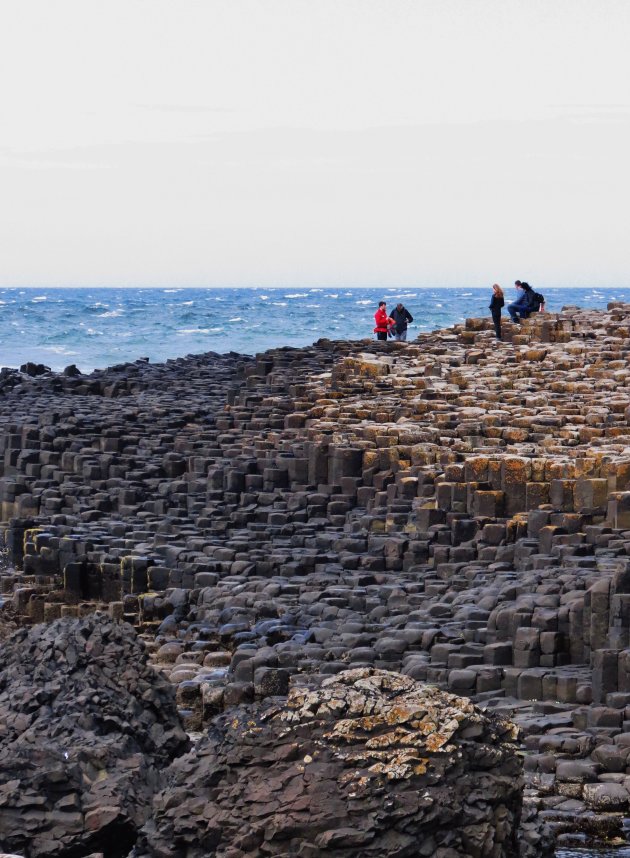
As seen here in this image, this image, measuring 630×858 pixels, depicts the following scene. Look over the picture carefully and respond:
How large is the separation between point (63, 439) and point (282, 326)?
6604 centimetres

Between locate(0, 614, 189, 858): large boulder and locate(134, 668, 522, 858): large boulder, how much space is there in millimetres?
927

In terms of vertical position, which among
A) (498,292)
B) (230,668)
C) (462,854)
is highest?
(498,292)

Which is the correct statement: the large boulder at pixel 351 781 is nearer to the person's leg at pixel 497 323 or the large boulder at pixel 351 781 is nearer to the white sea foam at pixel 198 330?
the person's leg at pixel 497 323

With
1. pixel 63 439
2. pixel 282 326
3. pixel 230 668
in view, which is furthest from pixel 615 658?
pixel 282 326

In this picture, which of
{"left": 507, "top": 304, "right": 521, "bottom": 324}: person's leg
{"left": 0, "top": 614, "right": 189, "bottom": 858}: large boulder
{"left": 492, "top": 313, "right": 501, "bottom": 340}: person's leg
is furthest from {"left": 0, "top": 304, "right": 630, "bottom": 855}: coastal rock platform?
{"left": 507, "top": 304, "right": 521, "bottom": 324}: person's leg

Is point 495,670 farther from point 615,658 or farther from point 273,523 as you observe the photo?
point 273,523

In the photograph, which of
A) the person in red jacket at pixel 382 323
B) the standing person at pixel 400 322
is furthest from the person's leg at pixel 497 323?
the person in red jacket at pixel 382 323

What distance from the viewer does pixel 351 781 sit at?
376 inches

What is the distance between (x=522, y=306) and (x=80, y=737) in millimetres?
32725

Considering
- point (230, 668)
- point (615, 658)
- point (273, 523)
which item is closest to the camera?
point (615, 658)

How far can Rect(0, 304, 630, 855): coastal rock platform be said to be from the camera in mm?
16906

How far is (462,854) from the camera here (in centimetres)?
948

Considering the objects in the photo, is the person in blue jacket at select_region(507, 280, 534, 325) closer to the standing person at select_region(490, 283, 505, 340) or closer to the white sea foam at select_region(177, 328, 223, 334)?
the standing person at select_region(490, 283, 505, 340)

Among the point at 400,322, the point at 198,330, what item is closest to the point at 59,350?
the point at 198,330
